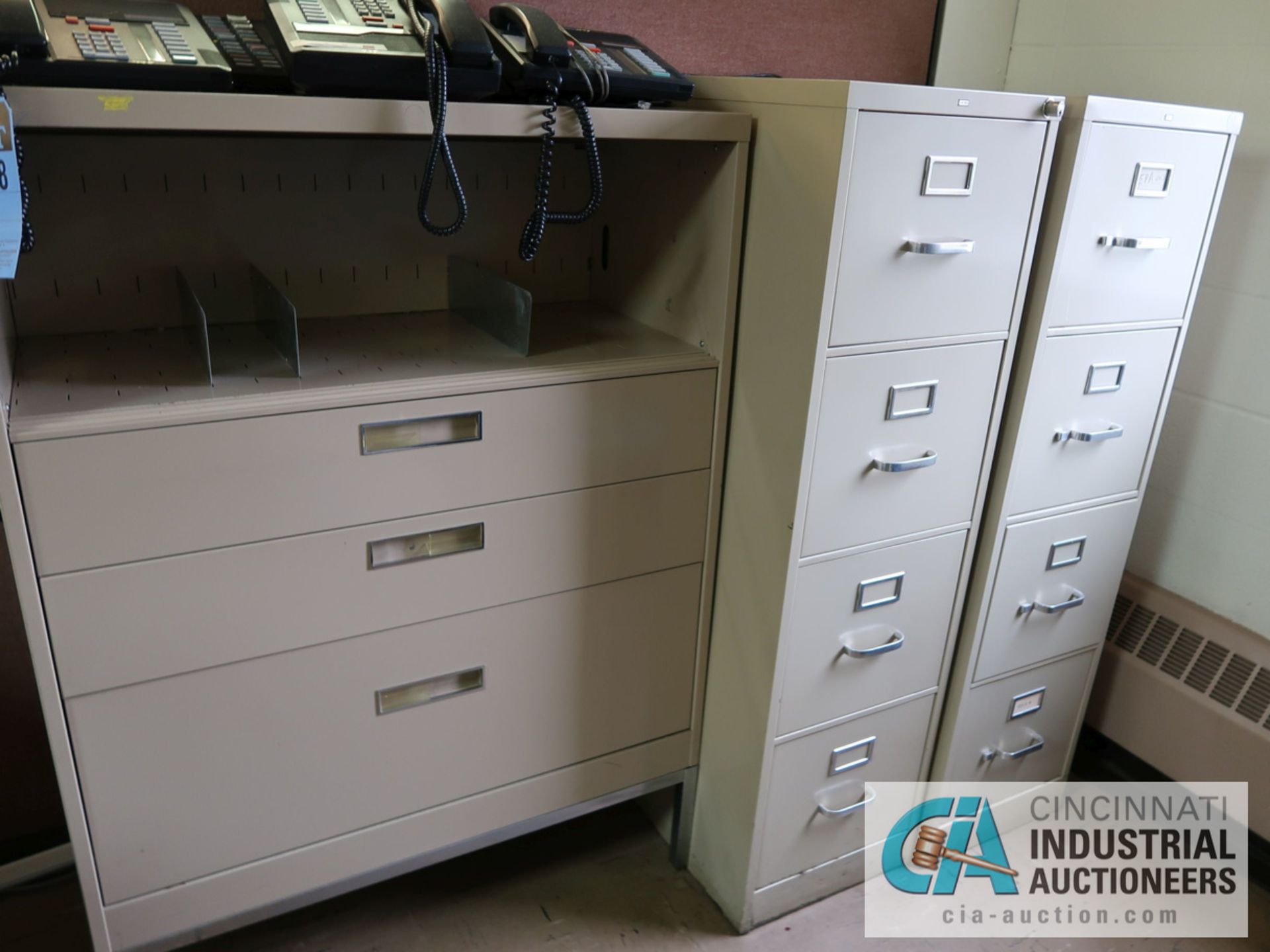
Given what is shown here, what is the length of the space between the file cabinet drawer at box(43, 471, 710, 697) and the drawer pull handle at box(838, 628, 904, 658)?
0.29 metres

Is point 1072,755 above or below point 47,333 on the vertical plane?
below

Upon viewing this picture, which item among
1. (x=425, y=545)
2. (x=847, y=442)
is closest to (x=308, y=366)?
(x=425, y=545)

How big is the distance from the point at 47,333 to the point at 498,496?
29.1 inches

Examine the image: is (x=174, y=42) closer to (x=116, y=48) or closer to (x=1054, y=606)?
(x=116, y=48)

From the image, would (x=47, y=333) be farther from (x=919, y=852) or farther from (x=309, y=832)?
(x=919, y=852)

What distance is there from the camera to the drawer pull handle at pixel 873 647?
1589 millimetres

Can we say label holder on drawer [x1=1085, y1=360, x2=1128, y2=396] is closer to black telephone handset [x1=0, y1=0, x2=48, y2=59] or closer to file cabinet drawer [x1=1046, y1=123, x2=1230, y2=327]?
file cabinet drawer [x1=1046, y1=123, x2=1230, y2=327]

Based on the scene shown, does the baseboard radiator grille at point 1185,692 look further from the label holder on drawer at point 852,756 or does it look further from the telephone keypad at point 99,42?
the telephone keypad at point 99,42

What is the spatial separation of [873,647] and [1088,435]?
0.52m

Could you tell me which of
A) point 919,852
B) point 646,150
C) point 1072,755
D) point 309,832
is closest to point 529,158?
point 646,150

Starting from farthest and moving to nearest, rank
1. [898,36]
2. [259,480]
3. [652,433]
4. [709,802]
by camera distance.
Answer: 1. [898,36]
2. [709,802]
3. [652,433]
4. [259,480]

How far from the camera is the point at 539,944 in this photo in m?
1.66

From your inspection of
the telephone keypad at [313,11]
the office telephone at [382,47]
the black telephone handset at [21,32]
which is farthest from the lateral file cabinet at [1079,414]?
the black telephone handset at [21,32]

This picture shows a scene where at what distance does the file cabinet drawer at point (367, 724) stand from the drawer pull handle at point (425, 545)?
11cm
